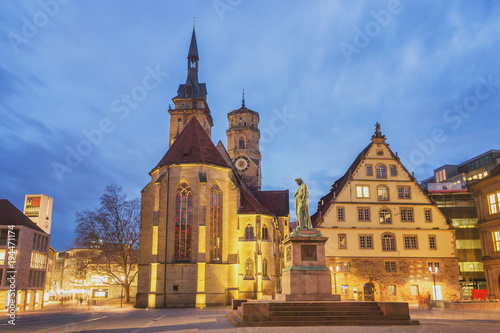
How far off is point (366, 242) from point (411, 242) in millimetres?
4375

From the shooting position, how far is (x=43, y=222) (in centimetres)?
8806

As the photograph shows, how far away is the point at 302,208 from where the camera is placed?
22.2 m

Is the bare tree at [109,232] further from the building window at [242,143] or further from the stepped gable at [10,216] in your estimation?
the building window at [242,143]

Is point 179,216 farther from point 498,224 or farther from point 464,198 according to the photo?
point 464,198

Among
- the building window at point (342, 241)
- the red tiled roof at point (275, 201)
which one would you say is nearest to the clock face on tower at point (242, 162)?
the red tiled roof at point (275, 201)

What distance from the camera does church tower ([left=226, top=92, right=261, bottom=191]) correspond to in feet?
243

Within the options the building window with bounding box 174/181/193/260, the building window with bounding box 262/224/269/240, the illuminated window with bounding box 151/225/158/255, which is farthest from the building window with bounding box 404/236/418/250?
the illuminated window with bounding box 151/225/158/255

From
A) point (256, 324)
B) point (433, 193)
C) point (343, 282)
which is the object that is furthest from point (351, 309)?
point (433, 193)

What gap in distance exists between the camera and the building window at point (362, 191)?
41906 mm

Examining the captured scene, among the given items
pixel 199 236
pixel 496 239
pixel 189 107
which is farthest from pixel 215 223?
pixel 189 107

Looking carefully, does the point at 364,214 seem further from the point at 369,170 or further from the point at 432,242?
the point at 432,242

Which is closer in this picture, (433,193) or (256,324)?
(256,324)

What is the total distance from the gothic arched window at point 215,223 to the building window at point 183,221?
7.34ft

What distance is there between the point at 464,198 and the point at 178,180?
41.9m
